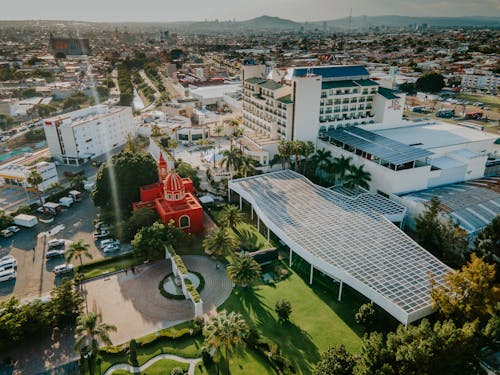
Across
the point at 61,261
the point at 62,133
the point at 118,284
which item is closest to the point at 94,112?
the point at 62,133

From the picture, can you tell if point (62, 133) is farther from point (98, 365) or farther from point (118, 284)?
point (98, 365)

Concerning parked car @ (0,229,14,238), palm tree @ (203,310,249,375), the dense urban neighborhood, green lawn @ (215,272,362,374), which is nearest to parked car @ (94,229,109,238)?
the dense urban neighborhood

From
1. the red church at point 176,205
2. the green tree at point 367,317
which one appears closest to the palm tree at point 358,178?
the red church at point 176,205

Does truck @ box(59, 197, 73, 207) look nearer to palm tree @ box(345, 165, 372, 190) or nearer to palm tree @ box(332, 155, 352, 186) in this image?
palm tree @ box(332, 155, 352, 186)

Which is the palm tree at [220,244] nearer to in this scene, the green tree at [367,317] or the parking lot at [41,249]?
the parking lot at [41,249]

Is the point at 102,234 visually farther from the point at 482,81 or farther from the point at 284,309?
the point at 482,81

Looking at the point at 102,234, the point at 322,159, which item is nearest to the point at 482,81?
the point at 322,159

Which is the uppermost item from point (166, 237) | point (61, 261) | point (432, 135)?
point (432, 135)
